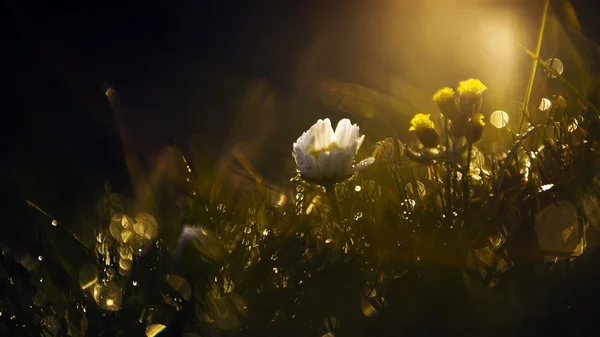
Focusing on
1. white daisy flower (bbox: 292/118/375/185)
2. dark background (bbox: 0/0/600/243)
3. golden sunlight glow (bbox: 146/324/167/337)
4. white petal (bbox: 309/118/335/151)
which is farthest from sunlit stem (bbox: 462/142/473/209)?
dark background (bbox: 0/0/600/243)

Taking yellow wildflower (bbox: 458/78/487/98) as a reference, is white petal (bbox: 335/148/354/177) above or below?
below

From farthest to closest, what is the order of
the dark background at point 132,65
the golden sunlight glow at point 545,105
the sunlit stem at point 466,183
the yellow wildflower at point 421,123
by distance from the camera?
1. the dark background at point 132,65
2. the golden sunlight glow at point 545,105
3. the yellow wildflower at point 421,123
4. the sunlit stem at point 466,183

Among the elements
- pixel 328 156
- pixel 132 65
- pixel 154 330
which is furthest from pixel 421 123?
pixel 132 65

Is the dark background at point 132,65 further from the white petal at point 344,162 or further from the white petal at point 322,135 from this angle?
the white petal at point 344,162

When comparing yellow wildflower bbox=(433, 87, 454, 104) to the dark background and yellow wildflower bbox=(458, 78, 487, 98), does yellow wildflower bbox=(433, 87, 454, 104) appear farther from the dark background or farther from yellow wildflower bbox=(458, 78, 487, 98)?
the dark background

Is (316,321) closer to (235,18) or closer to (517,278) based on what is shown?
(517,278)

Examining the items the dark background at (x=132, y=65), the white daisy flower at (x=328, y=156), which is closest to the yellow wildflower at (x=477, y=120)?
the white daisy flower at (x=328, y=156)

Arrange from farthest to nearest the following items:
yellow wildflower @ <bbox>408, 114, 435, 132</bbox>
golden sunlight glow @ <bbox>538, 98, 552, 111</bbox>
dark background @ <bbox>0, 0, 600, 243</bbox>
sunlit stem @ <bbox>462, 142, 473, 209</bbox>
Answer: dark background @ <bbox>0, 0, 600, 243</bbox>
golden sunlight glow @ <bbox>538, 98, 552, 111</bbox>
yellow wildflower @ <bbox>408, 114, 435, 132</bbox>
sunlit stem @ <bbox>462, 142, 473, 209</bbox>
